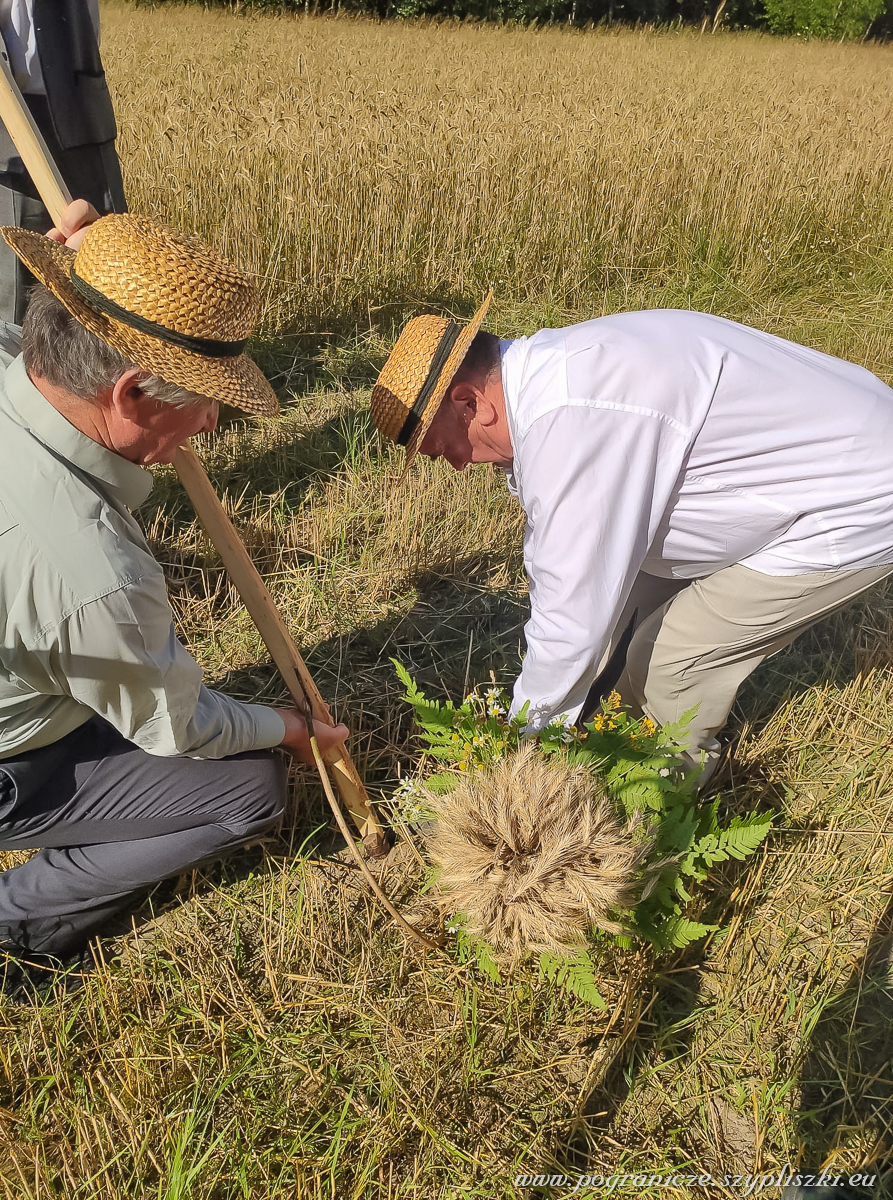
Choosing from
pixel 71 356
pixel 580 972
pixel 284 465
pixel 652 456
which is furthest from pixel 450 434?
pixel 284 465

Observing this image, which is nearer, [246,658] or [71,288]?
[71,288]

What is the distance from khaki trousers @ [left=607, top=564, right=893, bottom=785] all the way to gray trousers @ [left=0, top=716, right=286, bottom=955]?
4.00ft

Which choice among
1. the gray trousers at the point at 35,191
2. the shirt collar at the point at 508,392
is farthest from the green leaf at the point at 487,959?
the gray trousers at the point at 35,191

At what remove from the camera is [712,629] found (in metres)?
2.27

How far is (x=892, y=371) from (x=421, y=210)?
3.12 meters

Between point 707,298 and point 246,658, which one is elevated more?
point 707,298

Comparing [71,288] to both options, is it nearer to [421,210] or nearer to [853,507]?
[853,507]

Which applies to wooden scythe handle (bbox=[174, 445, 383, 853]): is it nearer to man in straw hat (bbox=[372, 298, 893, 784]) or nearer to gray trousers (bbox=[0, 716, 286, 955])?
gray trousers (bbox=[0, 716, 286, 955])

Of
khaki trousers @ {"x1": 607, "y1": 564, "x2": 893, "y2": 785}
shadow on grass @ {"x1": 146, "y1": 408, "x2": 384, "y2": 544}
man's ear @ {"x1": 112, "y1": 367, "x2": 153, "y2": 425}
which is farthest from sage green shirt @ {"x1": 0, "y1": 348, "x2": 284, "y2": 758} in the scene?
shadow on grass @ {"x1": 146, "y1": 408, "x2": 384, "y2": 544}

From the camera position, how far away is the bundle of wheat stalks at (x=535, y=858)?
4.56ft

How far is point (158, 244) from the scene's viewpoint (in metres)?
1.49

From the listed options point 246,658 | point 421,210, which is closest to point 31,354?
point 246,658

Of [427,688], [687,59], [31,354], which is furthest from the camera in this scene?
[687,59]

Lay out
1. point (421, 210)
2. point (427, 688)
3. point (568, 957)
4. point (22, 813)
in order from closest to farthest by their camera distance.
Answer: point (568, 957)
point (22, 813)
point (427, 688)
point (421, 210)
